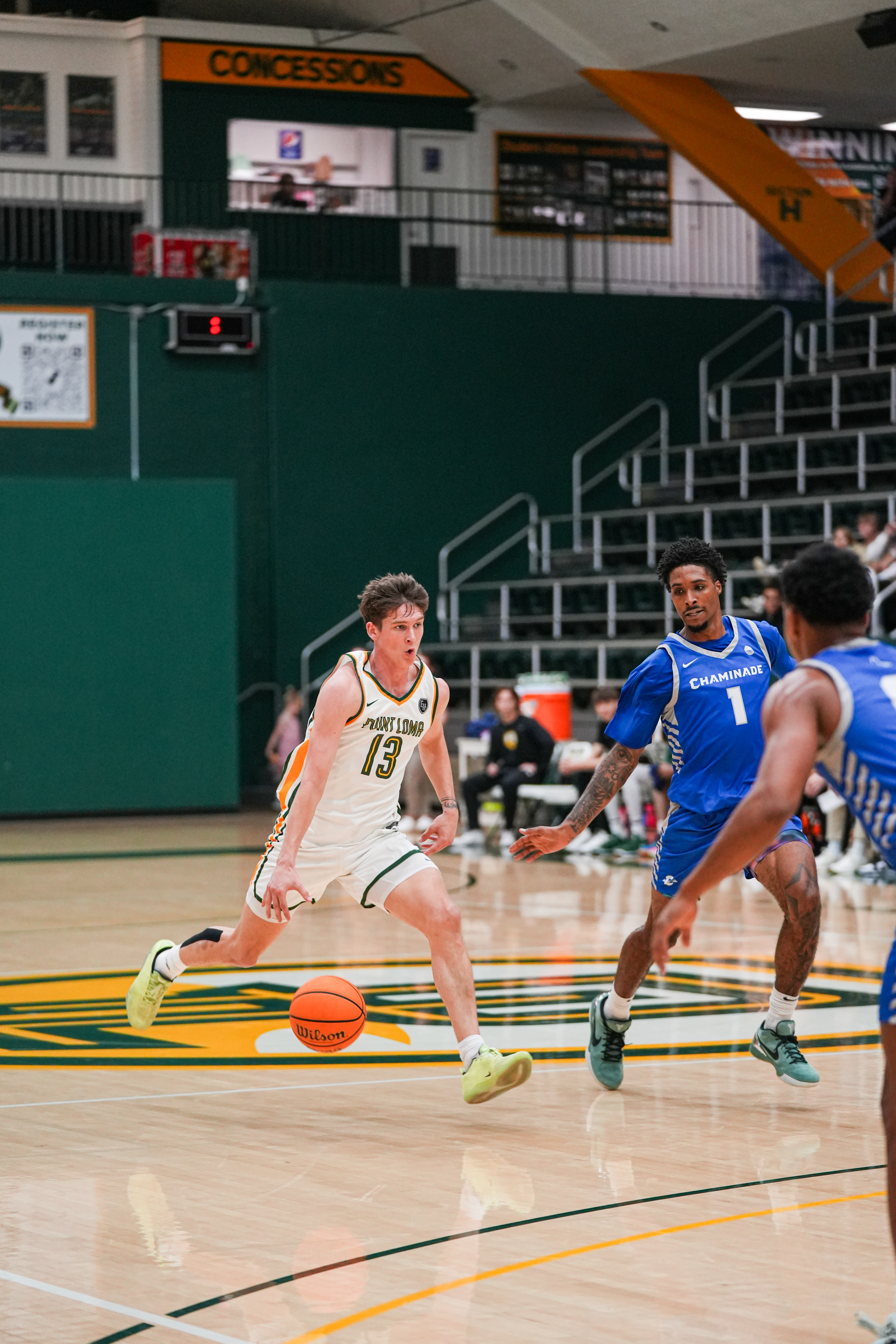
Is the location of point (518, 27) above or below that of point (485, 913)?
above

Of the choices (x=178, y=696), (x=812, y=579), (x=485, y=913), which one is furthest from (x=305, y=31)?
(x=812, y=579)

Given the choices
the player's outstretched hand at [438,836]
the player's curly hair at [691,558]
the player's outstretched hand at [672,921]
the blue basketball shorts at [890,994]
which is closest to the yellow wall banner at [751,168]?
the player's curly hair at [691,558]

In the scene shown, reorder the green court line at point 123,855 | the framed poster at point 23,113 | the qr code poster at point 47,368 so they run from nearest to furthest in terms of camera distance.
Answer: the green court line at point 123,855 < the qr code poster at point 47,368 < the framed poster at point 23,113

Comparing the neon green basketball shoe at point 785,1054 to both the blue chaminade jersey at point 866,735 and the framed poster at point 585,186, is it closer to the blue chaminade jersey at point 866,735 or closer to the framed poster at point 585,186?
the blue chaminade jersey at point 866,735

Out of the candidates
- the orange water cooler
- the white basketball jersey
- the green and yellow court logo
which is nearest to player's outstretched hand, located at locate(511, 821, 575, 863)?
the white basketball jersey

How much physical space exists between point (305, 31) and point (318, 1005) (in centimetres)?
2118

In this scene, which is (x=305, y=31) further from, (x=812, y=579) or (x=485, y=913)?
(x=812, y=579)

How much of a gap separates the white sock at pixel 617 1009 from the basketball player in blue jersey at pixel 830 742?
9.78 feet

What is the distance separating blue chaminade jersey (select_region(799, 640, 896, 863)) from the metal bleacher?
14.1 meters

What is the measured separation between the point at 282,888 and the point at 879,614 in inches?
453

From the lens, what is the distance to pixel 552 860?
54.2 feet

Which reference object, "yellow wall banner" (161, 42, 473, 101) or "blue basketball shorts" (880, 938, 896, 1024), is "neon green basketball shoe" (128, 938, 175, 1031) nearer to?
"blue basketball shorts" (880, 938, 896, 1024)

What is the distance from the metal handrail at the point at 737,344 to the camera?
83.7 feet

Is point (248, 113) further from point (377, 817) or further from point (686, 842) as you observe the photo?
point (686, 842)
